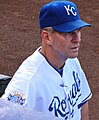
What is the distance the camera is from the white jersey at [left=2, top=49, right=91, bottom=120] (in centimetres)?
269

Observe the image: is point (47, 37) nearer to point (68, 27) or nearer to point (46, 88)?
point (68, 27)

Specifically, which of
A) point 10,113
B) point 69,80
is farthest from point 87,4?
point 10,113

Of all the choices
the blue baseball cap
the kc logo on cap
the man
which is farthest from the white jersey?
the kc logo on cap

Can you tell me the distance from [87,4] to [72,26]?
8894 millimetres

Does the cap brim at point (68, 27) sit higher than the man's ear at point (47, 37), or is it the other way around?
the cap brim at point (68, 27)

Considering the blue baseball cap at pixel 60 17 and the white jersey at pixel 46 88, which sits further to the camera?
the blue baseball cap at pixel 60 17

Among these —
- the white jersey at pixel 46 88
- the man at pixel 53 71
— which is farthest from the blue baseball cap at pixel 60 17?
the white jersey at pixel 46 88

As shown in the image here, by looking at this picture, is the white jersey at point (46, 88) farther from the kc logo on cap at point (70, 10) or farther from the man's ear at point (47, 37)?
the kc logo on cap at point (70, 10)

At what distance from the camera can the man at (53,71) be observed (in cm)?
271

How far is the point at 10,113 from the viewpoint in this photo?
5.39 ft

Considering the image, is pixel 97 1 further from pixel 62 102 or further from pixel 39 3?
pixel 62 102

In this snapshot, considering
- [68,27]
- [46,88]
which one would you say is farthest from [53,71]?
[68,27]

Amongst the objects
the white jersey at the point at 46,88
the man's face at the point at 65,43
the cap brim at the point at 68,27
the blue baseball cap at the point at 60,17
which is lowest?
the white jersey at the point at 46,88

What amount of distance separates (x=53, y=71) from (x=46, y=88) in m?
0.16
